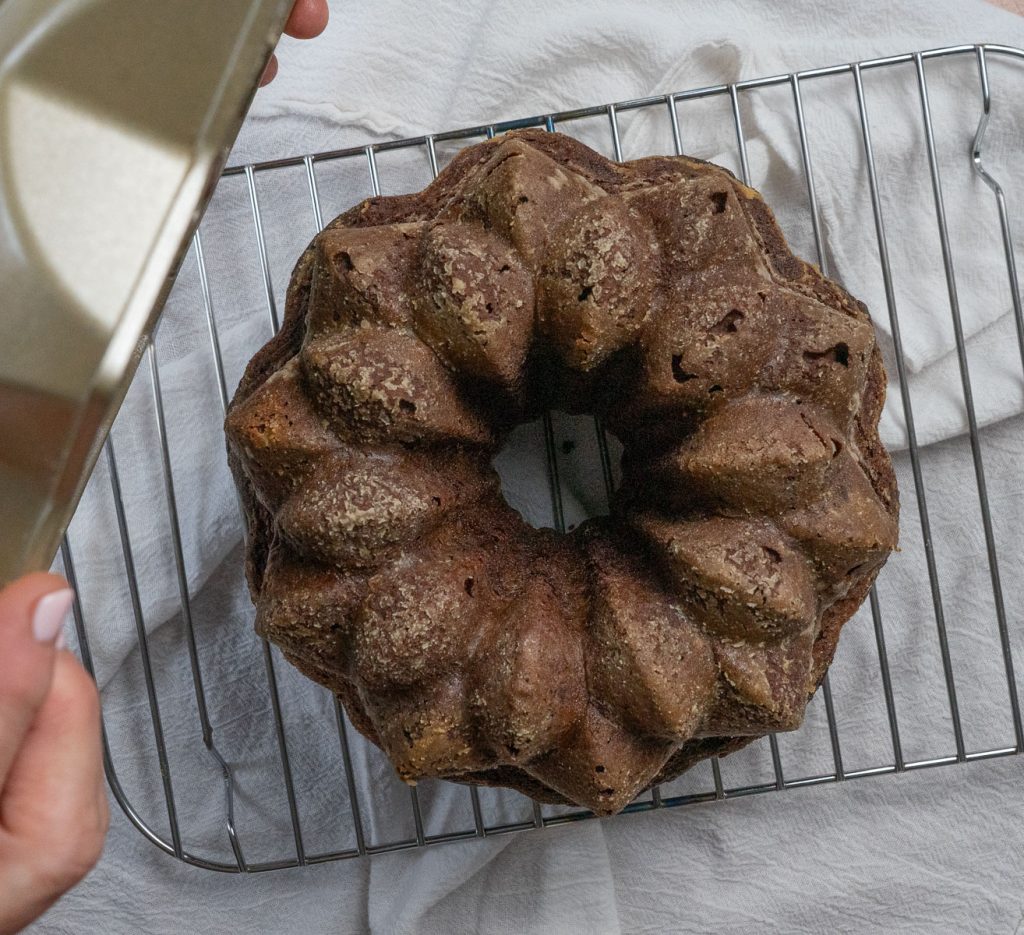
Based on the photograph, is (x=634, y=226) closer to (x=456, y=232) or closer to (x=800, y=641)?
(x=456, y=232)

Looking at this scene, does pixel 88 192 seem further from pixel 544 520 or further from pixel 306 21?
pixel 544 520

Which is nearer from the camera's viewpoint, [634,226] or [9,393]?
[9,393]

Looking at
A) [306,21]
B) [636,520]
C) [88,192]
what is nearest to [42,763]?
[88,192]

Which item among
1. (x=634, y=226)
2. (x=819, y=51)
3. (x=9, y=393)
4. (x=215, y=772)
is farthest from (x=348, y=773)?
(x=819, y=51)

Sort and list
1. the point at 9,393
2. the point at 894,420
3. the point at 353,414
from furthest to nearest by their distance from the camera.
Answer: the point at 894,420 → the point at 353,414 → the point at 9,393

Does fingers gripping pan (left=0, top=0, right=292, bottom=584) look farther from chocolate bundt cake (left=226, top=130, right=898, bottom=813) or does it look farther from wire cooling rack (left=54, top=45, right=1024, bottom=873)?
wire cooling rack (left=54, top=45, right=1024, bottom=873)
